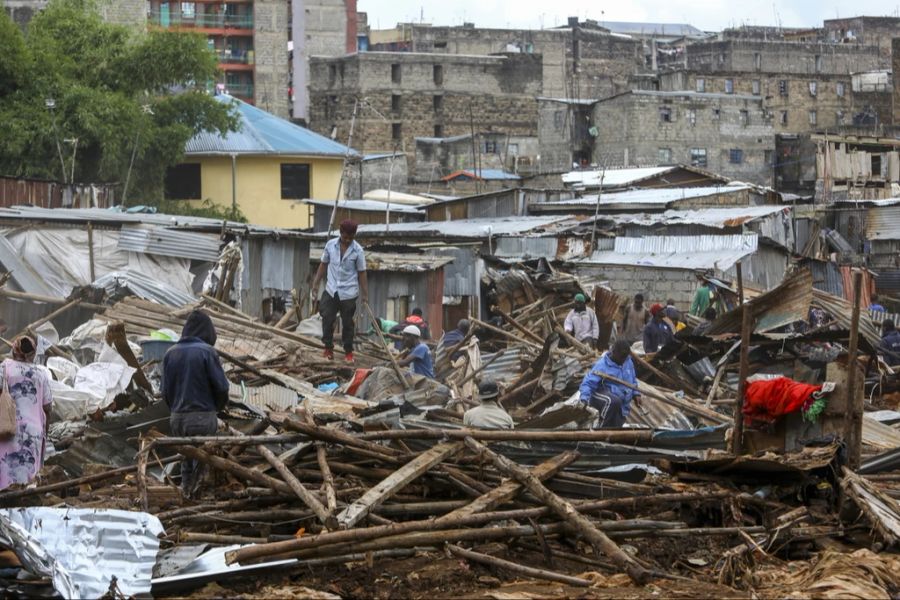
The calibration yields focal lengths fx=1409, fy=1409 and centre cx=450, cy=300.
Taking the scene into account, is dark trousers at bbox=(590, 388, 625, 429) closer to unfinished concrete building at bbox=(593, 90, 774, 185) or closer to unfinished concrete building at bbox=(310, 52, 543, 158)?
unfinished concrete building at bbox=(593, 90, 774, 185)

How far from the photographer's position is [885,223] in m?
36.3

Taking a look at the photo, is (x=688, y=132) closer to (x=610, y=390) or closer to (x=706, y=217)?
(x=706, y=217)

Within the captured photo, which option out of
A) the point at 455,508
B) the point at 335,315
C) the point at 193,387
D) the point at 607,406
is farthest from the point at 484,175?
the point at 455,508

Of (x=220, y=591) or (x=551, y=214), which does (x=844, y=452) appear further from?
(x=551, y=214)

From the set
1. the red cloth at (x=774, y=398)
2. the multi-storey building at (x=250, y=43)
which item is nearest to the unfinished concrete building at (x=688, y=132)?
the multi-storey building at (x=250, y=43)

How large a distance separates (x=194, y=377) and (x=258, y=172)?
32805 mm

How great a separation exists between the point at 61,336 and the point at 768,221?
49.4 feet

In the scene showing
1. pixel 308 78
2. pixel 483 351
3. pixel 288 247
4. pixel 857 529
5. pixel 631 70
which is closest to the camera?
pixel 857 529

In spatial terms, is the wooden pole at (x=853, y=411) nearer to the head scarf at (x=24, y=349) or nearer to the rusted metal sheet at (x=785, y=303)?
the rusted metal sheet at (x=785, y=303)

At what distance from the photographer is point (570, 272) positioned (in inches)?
1063

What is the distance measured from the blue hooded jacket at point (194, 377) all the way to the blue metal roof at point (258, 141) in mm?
30066

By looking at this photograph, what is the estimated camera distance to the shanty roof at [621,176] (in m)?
38.4

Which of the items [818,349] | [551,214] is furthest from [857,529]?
[551,214]

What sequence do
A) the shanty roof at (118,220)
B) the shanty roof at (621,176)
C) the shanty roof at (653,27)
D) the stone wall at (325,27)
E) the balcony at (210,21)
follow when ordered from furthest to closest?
1. the shanty roof at (653,27)
2. the stone wall at (325,27)
3. the balcony at (210,21)
4. the shanty roof at (621,176)
5. the shanty roof at (118,220)
